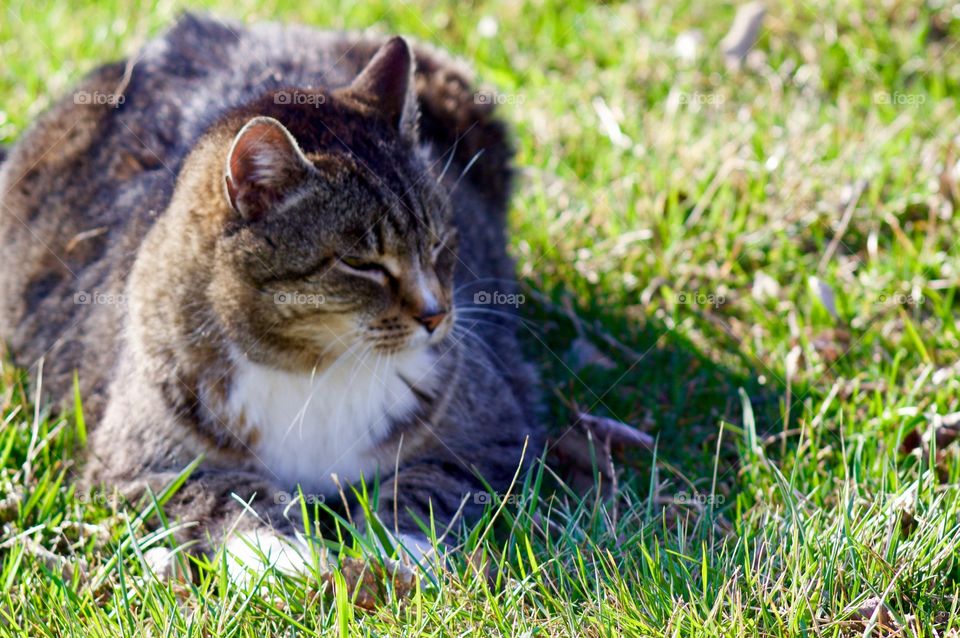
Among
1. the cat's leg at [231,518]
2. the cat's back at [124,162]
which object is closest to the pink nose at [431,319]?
the cat's leg at [231,518]

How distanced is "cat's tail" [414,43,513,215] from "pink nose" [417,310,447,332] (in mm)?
1343

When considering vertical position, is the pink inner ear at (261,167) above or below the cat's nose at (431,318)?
above

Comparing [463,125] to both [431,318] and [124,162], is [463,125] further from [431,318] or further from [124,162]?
[431,318]

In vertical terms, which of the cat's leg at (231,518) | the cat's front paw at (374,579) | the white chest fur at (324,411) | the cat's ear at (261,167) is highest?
the cat's ear at (261,167)

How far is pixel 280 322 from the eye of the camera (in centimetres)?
332

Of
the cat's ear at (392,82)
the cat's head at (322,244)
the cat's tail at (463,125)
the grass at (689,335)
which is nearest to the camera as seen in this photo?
the grass at (689,335)

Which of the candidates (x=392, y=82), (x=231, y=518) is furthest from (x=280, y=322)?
(x=392, y=82)

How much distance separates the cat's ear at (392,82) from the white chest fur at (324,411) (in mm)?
791

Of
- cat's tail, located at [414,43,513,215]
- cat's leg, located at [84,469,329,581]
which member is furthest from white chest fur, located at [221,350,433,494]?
cat's tail, located at [414,43,513,215]

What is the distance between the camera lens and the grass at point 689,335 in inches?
116

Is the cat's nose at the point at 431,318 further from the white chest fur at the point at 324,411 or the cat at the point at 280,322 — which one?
the white chest fur at the point at 324,411

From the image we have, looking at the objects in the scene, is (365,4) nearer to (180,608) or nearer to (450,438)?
(450,438)

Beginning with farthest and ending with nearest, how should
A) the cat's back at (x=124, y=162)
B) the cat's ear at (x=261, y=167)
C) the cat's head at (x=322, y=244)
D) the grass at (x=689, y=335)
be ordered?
the cat's back at (x=124, y=162) < the cat's head at (x=322, y=244) < the cat's ear at (x=261, y=167) < the grass at (x=689, y=335)

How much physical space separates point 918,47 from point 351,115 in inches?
140
